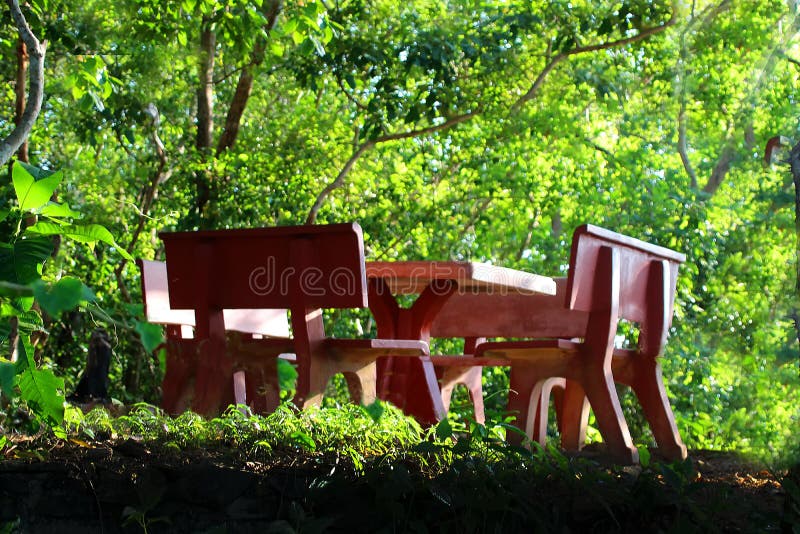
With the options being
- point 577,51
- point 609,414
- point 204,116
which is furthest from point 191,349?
point 577,51

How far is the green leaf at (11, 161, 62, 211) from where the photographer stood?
234 cm

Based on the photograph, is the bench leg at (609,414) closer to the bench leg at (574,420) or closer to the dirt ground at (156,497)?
the bench leg at (574,420)

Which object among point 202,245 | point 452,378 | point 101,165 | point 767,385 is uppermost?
point 101,165

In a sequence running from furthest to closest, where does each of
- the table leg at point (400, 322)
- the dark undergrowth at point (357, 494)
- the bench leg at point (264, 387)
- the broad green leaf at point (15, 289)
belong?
the table leg at point (400, 322) < the bench leg at point (264, 387) < the dark undergrowth at point (357, 494) < the broad green leaf at point (15, 289)

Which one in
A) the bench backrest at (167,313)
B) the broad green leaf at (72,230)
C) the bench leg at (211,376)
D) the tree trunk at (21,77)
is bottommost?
the bench leg at (211,376)

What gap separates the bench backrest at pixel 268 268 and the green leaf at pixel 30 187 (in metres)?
1.54

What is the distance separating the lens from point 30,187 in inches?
92.8

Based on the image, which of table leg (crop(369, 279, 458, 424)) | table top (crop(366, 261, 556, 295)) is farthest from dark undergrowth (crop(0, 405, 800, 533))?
table leg (crop(369, 279, 458, 424))

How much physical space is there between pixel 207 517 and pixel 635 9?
6523 mm

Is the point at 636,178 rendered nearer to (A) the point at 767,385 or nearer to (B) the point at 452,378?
(B) the point at 452,378

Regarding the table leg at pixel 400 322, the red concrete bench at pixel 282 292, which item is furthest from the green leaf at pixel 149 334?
the table leg at pixel 400 322

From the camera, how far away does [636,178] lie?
31.4ft

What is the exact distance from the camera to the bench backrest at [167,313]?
482 cm

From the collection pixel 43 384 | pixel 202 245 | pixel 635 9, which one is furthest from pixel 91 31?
pixel 43 384
